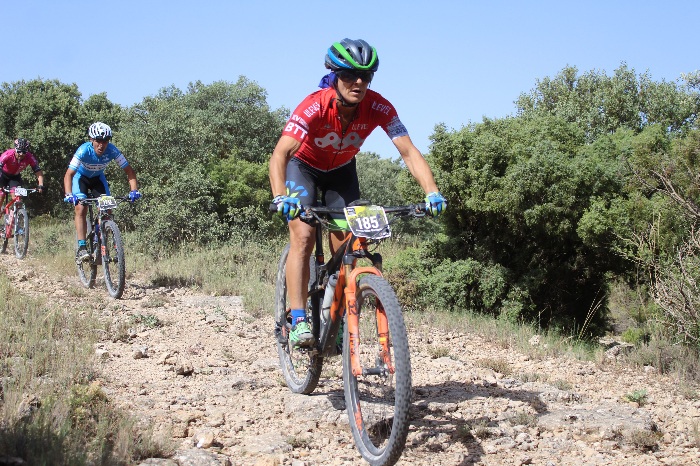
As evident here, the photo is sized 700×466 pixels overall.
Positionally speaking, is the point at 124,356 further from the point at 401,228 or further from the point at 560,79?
the point at 560,79

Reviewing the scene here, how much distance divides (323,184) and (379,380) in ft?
5.84

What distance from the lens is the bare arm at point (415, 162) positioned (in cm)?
504

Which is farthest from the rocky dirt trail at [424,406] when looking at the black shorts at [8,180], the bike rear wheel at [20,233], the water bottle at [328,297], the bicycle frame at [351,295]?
the black shorts at [8,180]

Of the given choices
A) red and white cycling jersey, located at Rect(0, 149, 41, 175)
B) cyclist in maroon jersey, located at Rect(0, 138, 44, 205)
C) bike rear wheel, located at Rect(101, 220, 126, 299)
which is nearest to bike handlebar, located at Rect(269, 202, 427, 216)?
bike rear wheel, located at Rect(101, 220, 126, 299)

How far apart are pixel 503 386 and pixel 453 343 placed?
79.7 inches

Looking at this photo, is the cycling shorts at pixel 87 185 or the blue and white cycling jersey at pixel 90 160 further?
the cycling shorts at pixel 87 185

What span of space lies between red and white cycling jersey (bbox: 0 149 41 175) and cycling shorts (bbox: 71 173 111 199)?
4.00 meters

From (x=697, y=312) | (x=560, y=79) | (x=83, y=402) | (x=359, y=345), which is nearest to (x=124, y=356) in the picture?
(x=83, y=402)

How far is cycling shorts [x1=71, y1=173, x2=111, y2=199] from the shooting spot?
34.6ft

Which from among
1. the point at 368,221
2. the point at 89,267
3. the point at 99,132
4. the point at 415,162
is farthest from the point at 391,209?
the point at 89,267

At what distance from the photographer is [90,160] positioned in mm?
10531

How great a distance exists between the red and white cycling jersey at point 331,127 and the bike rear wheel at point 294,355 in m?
0.81

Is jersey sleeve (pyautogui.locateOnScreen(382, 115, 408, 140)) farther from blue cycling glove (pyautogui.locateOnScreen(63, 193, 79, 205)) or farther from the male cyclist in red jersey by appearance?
blue cycling glove (pyautogui.locateOnScreen(63, 193, 79, 205))

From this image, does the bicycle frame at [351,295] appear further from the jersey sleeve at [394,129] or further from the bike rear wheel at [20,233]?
the bike rear wheel at [20,233]
